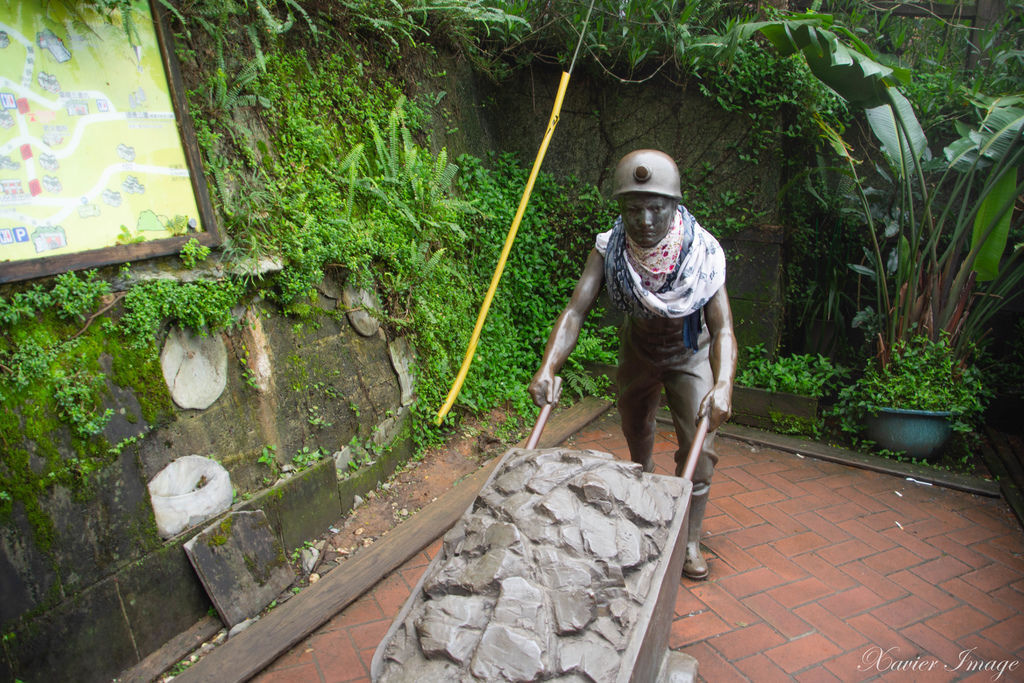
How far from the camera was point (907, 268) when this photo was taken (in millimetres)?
4645

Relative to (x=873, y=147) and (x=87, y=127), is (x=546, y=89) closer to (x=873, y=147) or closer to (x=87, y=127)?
(x=873, y=147)

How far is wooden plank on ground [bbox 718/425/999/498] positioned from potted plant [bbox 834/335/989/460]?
0.18 metres

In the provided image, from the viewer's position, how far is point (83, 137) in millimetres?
2590

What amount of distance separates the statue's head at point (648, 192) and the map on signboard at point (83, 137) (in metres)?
2.00

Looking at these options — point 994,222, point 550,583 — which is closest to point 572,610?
point 550,583

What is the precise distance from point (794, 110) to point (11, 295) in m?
5.17

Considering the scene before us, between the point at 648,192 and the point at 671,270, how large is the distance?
0.39 metres

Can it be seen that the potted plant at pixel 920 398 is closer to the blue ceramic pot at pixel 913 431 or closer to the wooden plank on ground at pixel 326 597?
the blue ceramic pot at pixel 913 431

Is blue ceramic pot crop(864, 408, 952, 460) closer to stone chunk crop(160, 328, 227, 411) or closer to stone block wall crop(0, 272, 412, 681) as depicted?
stone block wall crop(0, 272, 412, 681)

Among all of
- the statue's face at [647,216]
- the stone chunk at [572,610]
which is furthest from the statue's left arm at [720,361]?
the stone chunk at [572,610]

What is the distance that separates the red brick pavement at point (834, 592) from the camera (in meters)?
2.74

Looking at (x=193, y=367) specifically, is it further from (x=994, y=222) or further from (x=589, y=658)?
(x=994, y=222)

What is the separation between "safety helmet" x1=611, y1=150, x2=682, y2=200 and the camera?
246cm

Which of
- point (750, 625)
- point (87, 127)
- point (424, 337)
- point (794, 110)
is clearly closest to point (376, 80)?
point (424, 337)
